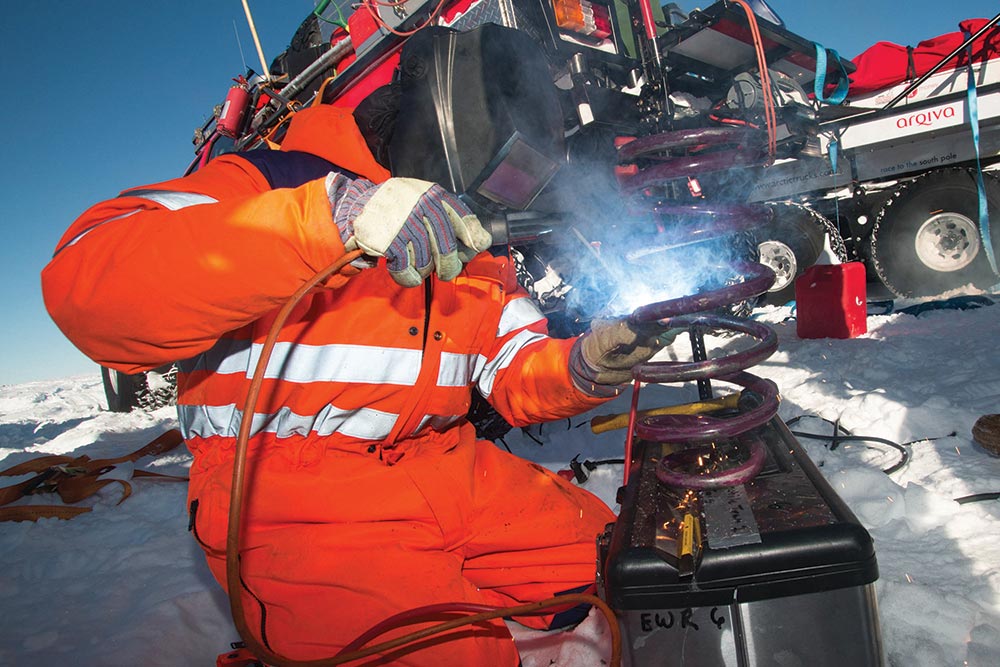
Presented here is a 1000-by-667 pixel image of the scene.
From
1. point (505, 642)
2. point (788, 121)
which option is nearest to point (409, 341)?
point (505, 642)

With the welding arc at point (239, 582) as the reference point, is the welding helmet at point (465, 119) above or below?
above

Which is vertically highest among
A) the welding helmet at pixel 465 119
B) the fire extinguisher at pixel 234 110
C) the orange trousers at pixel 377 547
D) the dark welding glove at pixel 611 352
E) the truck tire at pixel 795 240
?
the fire extinguisher at pixel 234 110

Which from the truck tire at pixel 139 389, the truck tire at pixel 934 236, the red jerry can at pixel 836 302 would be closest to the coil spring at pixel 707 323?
the red jerry can at pixel 836 302

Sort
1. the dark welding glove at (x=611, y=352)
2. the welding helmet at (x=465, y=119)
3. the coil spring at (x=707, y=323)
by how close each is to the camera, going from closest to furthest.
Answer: the coil spring at (x=707, y=323)
the dark welding glove at (x=611, y=352)
the welding helmet at (x=465, y=119)

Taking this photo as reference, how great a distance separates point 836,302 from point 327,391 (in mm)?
4496

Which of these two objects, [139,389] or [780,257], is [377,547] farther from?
[139,389]

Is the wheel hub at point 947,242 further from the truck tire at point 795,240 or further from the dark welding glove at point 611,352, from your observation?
the dark welding glove at point 611,352

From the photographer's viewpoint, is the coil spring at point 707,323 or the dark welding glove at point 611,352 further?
the dark welding glove at point 611,352

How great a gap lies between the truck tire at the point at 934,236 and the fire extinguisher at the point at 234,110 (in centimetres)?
684

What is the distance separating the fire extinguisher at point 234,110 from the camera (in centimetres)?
518

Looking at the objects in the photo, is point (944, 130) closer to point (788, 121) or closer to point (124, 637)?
point (788, 121)

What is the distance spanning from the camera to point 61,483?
363cm

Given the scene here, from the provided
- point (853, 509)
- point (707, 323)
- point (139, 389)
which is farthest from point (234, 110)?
point (853, 509)

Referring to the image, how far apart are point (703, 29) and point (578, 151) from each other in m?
1.76
